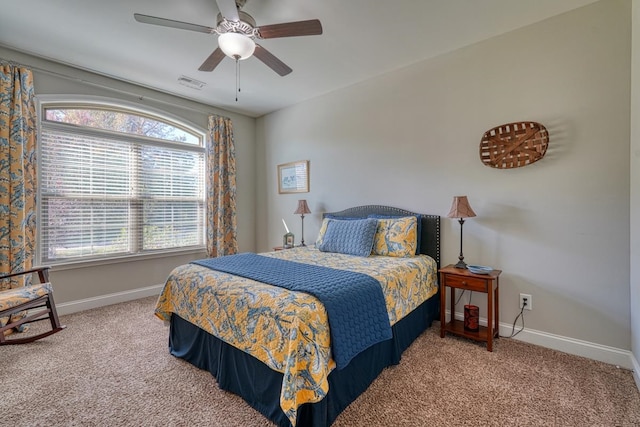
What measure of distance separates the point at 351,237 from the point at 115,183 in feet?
10.1

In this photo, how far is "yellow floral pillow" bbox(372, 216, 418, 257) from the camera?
2.73 metres

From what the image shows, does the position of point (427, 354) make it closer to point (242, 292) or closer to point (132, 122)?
point (242, 292)

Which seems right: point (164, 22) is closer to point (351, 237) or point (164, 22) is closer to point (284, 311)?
point (284, 311)

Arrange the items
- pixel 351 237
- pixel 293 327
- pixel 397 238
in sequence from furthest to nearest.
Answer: pixel 351 237 < pixel 397 238 < pixel 293 327

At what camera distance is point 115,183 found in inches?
138

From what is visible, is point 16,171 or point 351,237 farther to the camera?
point 351,237

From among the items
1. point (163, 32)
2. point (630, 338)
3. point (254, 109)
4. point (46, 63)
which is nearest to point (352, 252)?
point (630, 338)

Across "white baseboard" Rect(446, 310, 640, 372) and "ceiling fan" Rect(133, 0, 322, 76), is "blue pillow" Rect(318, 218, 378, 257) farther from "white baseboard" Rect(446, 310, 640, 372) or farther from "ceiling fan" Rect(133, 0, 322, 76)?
"ceiling fan" Rect(133, 0, 322, 76)

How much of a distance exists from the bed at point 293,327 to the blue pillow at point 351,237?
9 cm

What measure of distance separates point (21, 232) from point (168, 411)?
2.53m

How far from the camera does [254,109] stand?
14.8ft

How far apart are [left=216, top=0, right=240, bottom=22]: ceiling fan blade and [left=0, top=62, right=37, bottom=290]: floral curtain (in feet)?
8.26

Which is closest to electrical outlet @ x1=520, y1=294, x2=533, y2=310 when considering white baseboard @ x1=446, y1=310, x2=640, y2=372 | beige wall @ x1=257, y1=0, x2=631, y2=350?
beige wall @ x1=257, y1=0, x2=631, y2=350

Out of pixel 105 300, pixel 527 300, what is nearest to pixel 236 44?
pixel 527 300
